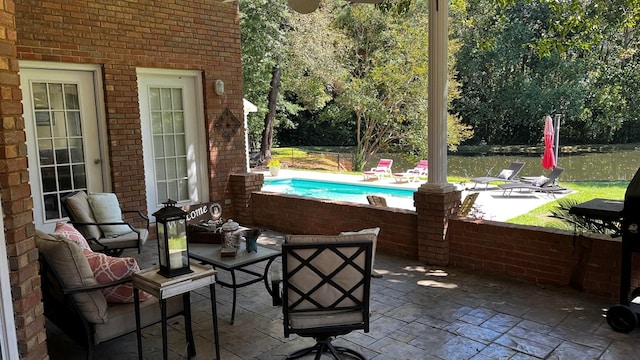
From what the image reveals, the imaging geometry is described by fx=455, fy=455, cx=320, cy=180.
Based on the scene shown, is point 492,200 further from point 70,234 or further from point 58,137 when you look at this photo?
point 70,234

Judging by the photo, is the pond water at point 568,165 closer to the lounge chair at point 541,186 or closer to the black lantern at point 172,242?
the lounge chair at point 541,186

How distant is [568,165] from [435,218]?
16.5m

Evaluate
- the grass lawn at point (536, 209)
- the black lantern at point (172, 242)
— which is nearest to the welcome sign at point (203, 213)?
the black lantern at point (172, 242)

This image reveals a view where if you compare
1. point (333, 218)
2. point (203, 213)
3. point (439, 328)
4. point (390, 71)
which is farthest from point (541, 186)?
point (439, 328)

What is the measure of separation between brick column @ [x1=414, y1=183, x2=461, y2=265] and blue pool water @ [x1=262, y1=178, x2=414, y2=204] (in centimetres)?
721

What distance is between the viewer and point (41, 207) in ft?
17.5

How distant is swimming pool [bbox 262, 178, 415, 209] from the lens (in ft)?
41.0

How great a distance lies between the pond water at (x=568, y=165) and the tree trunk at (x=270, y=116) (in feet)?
16.9

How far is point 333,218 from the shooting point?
19.2 ft

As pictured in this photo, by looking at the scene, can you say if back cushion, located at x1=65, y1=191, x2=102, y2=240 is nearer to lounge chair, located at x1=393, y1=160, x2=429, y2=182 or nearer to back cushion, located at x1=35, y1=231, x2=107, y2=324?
back cushion, located at x1=35, y1=231, x2=107, y2=324

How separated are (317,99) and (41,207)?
12.4 metres

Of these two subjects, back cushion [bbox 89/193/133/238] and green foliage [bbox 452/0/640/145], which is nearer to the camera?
back cushion [bbox 89/193/133/238]

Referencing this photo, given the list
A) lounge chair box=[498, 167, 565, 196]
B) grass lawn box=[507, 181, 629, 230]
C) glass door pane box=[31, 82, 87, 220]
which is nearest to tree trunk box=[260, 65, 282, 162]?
lounge chair box=[498, 167, 565, 196]

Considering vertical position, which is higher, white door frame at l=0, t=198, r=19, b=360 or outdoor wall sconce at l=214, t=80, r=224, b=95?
outdoor wall sconce at l=214, t=80, r=224, b=95
